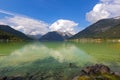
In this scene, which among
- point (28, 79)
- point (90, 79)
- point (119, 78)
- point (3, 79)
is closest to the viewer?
point (90, 79)

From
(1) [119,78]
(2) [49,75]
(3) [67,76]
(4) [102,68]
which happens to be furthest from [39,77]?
(1) [119,78]

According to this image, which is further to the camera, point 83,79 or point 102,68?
point 102,68

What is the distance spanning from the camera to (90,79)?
73.0 feet

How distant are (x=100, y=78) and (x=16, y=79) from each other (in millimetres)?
12160

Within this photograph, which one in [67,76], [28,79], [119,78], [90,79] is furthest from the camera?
[67,76]

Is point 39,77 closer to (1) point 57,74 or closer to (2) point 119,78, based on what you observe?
(1) point 57,74

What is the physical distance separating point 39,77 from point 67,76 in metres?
4.54

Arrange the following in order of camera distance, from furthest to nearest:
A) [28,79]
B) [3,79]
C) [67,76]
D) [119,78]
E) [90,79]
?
[67,76] → [28,79] → [3,79] → [119,78] → [90,79]

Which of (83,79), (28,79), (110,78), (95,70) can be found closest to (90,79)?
(83,79)

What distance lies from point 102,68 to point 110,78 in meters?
7.36

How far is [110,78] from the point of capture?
23500 millimetres

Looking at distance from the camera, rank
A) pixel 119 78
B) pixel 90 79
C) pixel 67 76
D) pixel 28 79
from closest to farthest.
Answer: pixel 90 79
pixel 119 78
pixel 28 79
pixel 67 76

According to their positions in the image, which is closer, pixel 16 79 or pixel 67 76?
pixel 16 79

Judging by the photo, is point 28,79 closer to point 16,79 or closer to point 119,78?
point 16,79
